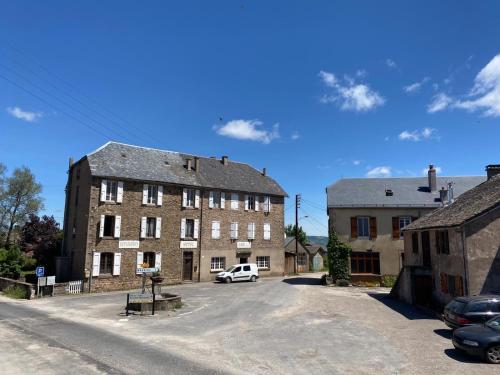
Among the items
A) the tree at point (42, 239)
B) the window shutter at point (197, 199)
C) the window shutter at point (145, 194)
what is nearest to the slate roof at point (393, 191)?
the window shutter at point (197, 199)

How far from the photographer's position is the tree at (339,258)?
30.1 metres

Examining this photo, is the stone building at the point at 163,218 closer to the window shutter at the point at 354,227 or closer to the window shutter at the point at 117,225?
the window shutter at the point at 117,225

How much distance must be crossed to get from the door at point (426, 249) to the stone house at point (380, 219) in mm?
7848

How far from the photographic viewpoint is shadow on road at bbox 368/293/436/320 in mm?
17745

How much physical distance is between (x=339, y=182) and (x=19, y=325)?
27.1m

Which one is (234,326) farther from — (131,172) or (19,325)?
(131,172)

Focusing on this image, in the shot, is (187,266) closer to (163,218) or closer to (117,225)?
(163,218)

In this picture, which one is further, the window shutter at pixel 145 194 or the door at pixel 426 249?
the window shutter at pixel 145 194

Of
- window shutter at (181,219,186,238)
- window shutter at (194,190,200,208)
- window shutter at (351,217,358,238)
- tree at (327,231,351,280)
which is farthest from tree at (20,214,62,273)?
window shutter at (351,217,358,238)

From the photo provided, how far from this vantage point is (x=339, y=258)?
30234 millimetres

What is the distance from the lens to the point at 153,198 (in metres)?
→ 30.9

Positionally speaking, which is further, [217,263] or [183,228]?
[217,263]

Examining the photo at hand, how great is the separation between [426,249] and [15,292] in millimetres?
26239

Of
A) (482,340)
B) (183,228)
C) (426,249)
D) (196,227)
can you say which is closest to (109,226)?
(183,228)
